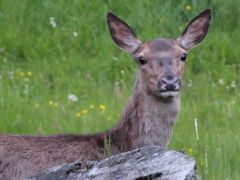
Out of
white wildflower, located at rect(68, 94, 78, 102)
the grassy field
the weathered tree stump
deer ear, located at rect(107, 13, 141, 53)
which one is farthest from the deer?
white wildflower, located at rect(68, 94, 78, 102)

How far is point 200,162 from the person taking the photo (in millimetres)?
9711

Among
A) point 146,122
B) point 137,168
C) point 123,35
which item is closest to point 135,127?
point 146,122

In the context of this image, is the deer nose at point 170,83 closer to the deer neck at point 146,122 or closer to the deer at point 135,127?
the deer at point 135,127

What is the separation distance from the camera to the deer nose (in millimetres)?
9250

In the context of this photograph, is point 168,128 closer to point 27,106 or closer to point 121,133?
point 121,133

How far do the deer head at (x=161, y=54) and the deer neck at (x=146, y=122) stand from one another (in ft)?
0.33

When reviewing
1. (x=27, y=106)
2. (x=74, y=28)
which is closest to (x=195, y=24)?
(x=27, y=106)

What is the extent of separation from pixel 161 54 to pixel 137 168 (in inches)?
110

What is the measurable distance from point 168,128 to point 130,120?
313mm

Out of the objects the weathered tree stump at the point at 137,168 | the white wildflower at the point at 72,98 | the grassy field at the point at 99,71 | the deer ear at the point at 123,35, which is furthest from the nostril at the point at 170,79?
the white wildflower at the point at 72,98

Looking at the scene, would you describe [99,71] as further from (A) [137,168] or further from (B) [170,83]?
(A) [137,168]

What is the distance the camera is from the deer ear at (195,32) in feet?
33.5

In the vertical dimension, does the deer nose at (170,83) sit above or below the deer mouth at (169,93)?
above

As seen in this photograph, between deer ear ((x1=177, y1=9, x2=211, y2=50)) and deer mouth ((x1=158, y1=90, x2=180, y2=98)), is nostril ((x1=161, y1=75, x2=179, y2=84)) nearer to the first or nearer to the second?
deer mouth ((x1=158, y1=90, x2=180, y2=98))
